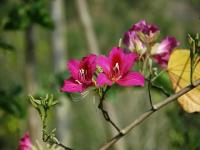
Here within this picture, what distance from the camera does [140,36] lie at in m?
1.36

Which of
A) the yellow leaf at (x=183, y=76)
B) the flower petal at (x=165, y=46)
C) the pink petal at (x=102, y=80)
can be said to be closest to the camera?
the pink petal at (x=102, y=80)

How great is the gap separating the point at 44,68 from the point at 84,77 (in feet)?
43.7

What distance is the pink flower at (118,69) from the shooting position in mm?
1182

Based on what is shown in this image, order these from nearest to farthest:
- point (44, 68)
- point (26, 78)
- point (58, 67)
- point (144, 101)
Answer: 1. point (26, 78)
2. point (58, 67)
3. point (144, 101)
4. point (44, 68)

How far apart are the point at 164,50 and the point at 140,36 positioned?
0.15 meters

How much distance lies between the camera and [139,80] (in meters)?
1.17

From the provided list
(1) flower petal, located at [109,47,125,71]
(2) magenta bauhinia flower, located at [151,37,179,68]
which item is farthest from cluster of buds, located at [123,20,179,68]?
(1) flower petal, located at [109,47,125,71]

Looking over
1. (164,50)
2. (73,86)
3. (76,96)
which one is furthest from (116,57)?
(76,96)

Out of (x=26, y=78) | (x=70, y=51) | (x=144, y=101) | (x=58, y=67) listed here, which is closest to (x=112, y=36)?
(x=70, y=51)

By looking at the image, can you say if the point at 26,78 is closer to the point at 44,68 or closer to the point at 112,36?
the point at 44,68

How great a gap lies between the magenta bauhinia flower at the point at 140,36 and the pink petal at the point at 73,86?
0.20 meters

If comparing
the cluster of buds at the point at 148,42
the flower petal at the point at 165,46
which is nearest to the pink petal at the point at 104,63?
the cluster of buds at the point at 148,42

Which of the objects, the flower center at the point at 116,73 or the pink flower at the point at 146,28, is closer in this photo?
the flower center at the point at 116,73

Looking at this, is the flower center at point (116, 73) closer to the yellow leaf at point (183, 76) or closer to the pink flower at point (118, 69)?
the pink flower at point (118, 69)
